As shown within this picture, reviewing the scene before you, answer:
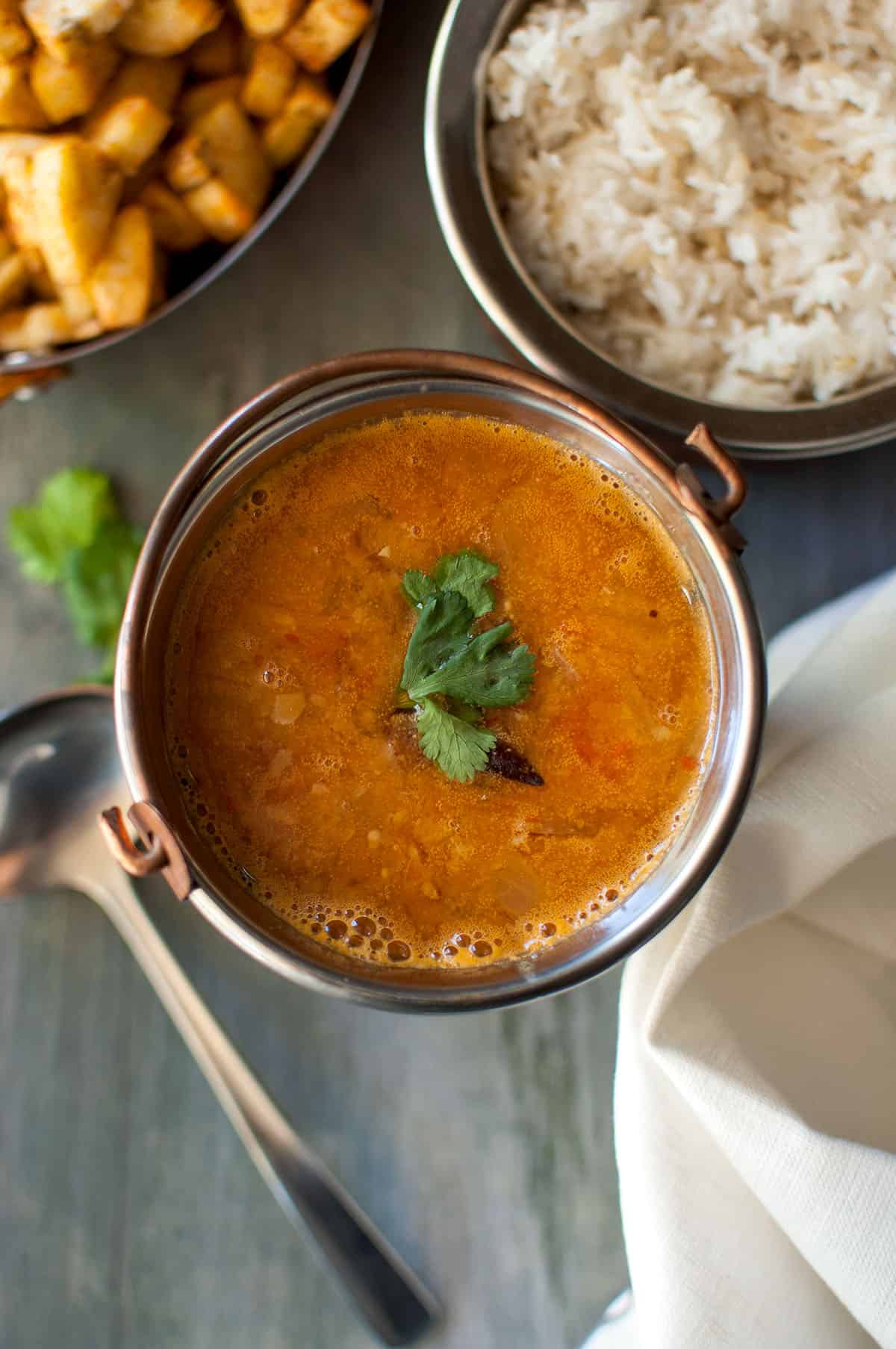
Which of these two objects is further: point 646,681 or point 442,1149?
point 442,1149

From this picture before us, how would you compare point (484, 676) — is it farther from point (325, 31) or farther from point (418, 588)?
point (325, 31)

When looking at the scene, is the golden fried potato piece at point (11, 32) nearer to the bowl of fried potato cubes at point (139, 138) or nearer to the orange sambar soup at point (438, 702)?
the bowl of fried potato cubes at point (139, 138)

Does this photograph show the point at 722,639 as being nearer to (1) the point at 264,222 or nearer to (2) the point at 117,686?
(2) the point at 117,686

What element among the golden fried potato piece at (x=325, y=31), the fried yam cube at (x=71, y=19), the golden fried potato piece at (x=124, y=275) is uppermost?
the fried yam cube at (x=71, y=19)

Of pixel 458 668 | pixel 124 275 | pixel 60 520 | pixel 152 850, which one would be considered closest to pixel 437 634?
pixel 458 668

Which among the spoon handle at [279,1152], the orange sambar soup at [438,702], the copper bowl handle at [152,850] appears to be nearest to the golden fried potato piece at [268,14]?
the orange sambar soup at [438,702]

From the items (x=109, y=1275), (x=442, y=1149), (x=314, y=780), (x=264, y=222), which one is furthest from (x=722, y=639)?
(x=109, y=1275)
